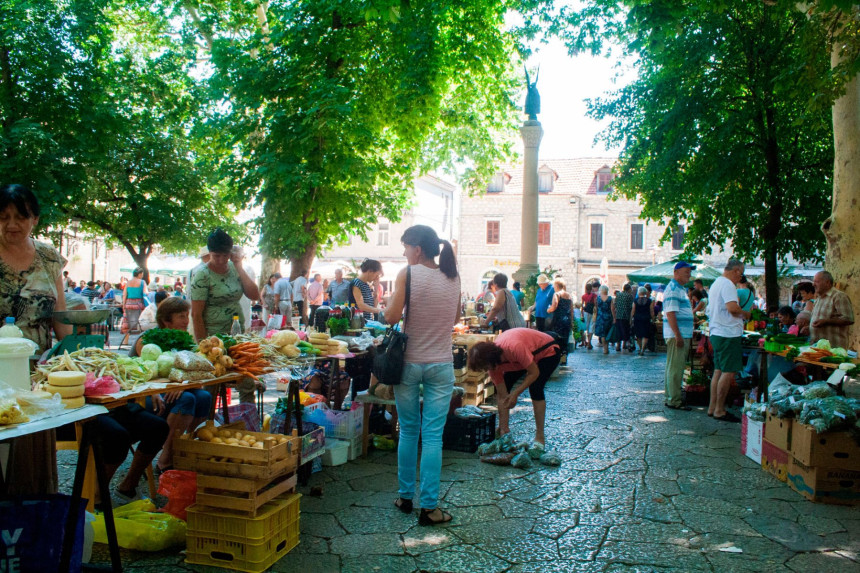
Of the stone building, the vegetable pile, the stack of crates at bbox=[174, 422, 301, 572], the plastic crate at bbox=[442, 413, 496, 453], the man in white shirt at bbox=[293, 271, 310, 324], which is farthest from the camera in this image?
the stone building

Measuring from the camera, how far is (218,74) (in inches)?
575

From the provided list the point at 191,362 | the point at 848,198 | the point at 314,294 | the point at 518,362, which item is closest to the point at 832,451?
the point at 518,362

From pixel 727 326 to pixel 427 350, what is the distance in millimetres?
4756

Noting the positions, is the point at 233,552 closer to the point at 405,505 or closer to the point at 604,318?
Answer: the point at 405,505

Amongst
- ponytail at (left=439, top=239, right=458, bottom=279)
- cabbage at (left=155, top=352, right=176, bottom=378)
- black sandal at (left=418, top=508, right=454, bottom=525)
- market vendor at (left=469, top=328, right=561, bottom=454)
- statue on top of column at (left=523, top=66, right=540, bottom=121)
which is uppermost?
statue on top of column at (left=523, top=66, right=540, bottom=121)

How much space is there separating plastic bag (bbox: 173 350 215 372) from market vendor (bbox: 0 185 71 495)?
785 millimetres

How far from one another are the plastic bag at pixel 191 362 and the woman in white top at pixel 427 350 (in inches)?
48.1

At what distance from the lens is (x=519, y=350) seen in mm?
5855

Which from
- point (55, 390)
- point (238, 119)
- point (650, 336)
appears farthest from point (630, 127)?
point (55, 390)

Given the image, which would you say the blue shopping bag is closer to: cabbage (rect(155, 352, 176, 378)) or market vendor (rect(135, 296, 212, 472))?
cabbage (rect(155, 352, 176, 378))

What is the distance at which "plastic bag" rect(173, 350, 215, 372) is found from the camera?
3939mm

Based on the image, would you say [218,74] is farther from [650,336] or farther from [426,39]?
[650,336]

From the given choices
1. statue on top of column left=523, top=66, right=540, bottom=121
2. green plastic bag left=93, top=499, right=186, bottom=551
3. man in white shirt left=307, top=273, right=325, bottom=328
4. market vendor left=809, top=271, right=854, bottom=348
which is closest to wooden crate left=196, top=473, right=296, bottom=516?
green plastic bag left=93, top=499, right=186, bottom=551

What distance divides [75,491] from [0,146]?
11.3 m
